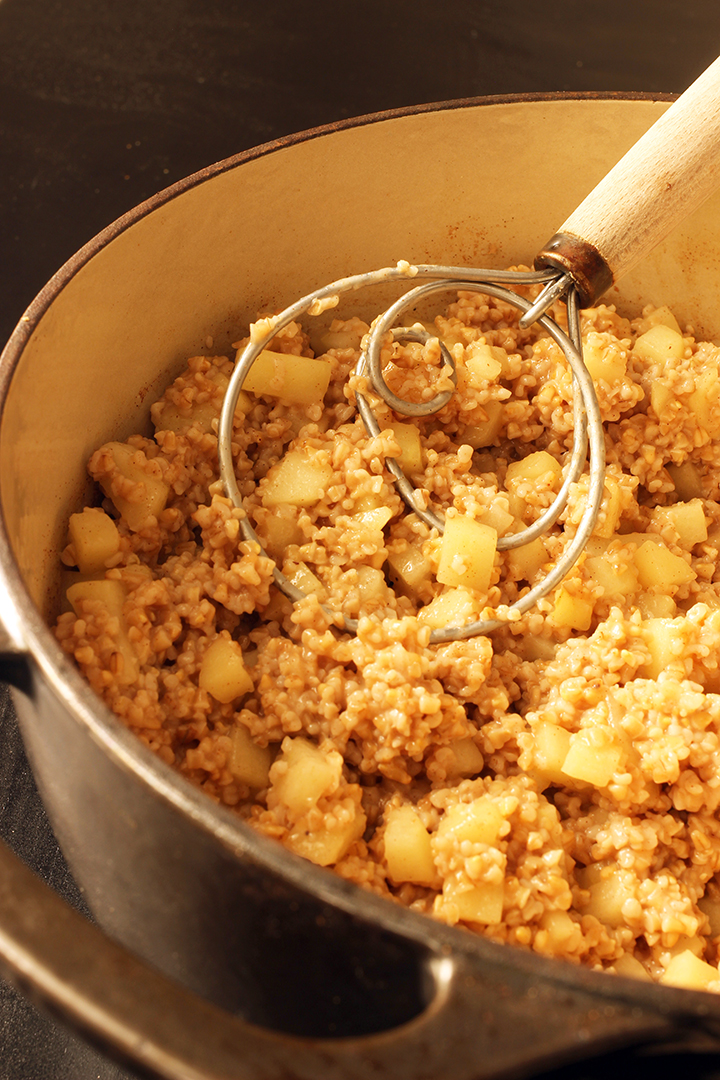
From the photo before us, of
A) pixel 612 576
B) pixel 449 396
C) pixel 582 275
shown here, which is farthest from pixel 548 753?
pixel 582 275

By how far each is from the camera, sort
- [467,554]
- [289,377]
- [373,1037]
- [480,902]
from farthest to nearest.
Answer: [289,377], [467,554], [480,902], [373,1037]

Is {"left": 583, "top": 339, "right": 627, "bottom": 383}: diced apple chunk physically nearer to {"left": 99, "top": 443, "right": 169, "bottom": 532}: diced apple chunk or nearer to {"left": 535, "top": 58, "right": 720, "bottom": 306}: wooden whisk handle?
{"left": 535, "top": 58, "right": 720, "bottom": 306}: wooden whisk handle

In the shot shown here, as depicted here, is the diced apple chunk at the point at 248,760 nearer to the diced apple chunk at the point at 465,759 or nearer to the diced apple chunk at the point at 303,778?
the diced apple chunk at the point at 303,778

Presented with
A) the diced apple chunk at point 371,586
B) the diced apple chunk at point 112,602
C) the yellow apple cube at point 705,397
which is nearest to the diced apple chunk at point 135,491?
the diced apple chunk at point 112,602

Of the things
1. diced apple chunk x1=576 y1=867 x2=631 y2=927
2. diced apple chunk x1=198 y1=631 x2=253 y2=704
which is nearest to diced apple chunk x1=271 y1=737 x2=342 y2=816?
diced apple chunk x1=198 y1=631 x2=253 y2=704

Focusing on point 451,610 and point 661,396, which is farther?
point 661,396

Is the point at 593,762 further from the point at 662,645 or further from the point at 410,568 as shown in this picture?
the point at 410,568

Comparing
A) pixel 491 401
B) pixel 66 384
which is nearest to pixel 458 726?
pixel 491 401

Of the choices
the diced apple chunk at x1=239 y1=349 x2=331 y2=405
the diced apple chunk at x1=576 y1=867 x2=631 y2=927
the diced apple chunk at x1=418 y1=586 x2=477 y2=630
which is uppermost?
the diced apple chunk at x1=239 y1=349 x2=331 y2=405
